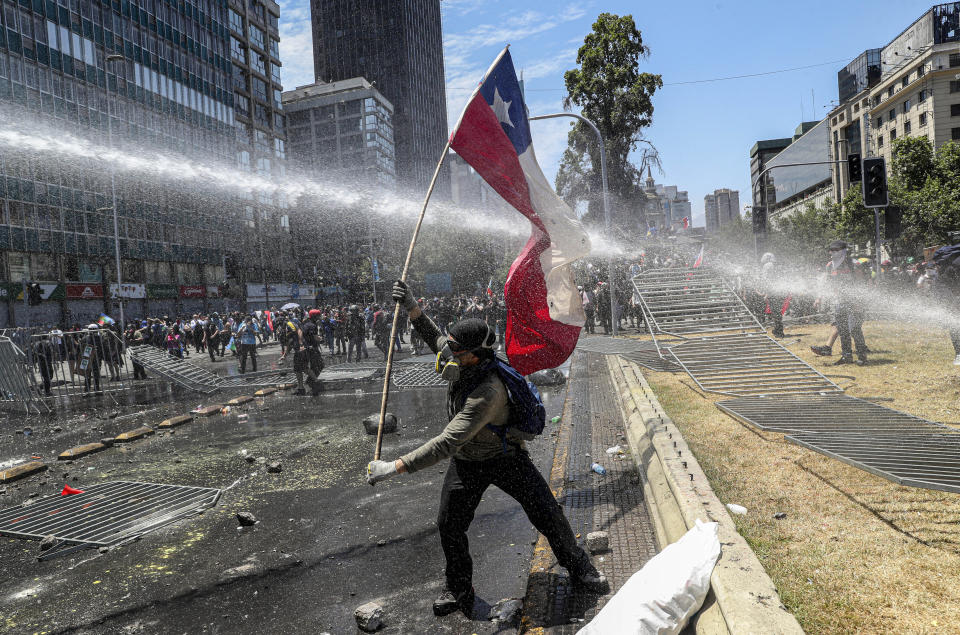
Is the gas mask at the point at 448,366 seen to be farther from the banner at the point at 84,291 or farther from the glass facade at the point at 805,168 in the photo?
the glass facade at the point at 805,168

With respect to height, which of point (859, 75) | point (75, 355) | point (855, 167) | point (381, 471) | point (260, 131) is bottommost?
point (381, 471)

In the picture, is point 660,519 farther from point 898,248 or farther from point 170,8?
point 170,8

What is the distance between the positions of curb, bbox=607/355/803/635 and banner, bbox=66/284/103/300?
122 feet

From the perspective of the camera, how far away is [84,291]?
3488cm

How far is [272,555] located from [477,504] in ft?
6.06

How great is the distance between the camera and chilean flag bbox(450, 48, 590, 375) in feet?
14.7

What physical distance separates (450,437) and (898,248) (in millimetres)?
42969

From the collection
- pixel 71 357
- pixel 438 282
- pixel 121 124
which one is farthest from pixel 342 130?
pixel 71 357

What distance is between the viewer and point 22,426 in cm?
1070

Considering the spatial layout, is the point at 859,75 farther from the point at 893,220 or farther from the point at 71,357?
the point at 71,357

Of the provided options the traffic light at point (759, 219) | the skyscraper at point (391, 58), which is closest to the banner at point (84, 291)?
the traffic light at point (759, 219)

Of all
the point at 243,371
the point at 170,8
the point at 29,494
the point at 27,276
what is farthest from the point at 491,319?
the point at 170,8

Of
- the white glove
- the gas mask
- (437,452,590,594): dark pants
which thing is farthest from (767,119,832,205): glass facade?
the white glove

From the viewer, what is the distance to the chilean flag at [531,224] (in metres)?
4.48
